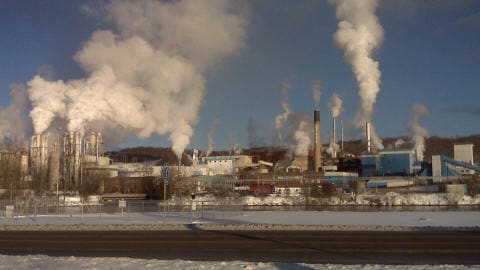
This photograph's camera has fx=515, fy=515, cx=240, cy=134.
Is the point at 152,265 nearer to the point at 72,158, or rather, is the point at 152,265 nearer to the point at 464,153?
the point at 72,158

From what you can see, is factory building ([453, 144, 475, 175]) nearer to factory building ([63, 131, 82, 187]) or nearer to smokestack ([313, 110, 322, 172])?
smokestack ([313, 110, 322, 172])

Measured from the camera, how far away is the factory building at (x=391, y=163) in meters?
107

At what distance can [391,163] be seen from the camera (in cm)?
10825

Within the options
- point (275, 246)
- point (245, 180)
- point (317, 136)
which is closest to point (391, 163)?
point (317, 136)

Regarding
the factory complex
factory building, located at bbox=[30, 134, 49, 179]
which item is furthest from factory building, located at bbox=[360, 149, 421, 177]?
factory building, located at bbox=[30, 134, 49, 179]

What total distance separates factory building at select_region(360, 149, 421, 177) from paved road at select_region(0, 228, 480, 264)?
8480cm

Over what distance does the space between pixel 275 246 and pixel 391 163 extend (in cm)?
9343

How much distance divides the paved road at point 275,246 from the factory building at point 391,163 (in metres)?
84.8

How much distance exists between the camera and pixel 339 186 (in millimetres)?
97875

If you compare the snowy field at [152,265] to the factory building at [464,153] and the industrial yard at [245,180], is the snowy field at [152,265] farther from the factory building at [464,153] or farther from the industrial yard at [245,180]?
the factory building at [464,153]

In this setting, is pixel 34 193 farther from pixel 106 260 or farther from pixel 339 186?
pixel 106 260

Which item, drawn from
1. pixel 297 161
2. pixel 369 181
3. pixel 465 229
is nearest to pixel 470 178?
pixel 369 181

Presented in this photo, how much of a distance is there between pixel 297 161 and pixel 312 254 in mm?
107761

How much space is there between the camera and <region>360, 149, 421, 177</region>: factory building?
351 feet
